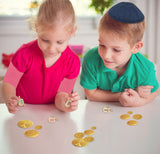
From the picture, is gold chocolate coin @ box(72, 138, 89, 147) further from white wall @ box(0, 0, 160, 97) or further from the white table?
white wall @ box(0, 0, 160, 97)

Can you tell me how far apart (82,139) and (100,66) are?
424mm

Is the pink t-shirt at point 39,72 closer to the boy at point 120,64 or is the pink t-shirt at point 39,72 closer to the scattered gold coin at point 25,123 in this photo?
the boy at point 120,64

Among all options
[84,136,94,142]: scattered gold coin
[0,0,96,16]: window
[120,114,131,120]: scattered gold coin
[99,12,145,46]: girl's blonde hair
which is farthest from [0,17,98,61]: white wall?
[84,136,94,142]: scattered gold coin

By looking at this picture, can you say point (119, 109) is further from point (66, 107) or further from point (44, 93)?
point (44, 93)

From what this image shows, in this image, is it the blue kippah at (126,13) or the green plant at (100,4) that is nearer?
the blue kippah at (126,13)

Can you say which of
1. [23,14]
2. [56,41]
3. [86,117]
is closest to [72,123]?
[86,117]

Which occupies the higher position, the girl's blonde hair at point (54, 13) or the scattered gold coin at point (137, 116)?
the girl's blonde hair at point (54, 13)

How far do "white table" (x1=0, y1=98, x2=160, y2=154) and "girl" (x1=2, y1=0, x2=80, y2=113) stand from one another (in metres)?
0.06

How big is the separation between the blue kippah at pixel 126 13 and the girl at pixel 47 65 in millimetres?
178

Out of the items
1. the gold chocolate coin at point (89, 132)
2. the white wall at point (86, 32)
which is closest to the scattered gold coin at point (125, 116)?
the gold chocolate coin at point (89, 132)

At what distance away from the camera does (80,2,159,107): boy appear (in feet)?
2.89

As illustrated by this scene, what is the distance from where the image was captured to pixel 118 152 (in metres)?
0.63

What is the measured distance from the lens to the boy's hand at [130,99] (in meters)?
0.95

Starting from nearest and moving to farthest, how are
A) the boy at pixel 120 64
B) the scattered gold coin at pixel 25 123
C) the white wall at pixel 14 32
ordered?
the scattered gold coin at pixel 25 123 < the boy at pixel 120 64 < the white wall at pixel 14 32
